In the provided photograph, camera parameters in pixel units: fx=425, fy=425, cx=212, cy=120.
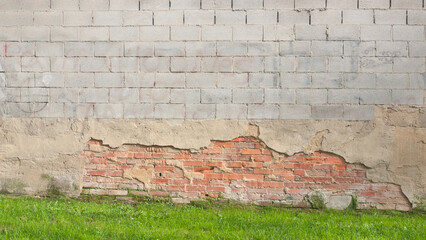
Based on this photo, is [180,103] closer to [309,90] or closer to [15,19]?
[309,90]

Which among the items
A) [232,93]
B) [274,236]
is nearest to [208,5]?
[232,93]

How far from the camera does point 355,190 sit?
5.24 m

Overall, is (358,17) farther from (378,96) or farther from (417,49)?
(378,96)

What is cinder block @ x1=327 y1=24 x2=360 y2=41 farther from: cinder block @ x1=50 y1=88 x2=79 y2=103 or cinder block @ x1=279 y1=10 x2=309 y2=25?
cinder block @ x1=50 y1=88 x2=79 y2=103

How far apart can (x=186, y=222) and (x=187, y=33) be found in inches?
92.3

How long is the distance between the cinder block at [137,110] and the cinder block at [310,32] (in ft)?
6.82

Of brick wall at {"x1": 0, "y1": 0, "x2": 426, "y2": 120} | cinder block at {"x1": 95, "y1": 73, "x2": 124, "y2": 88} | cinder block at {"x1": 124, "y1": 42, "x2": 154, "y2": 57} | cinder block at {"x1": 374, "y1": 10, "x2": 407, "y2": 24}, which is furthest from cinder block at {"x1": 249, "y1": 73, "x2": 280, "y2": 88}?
cinder block at {"x1": 95, "y1": 73, "x2": 124, "y2": 88}

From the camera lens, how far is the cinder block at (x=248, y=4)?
5.32m

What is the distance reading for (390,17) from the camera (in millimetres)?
5230

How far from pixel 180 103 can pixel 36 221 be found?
2.12 metres

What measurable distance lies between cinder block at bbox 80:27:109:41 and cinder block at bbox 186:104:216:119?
1406 millimetres

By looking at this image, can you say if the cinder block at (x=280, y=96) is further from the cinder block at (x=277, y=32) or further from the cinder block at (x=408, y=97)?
the cinder block at (x=408, y=97)

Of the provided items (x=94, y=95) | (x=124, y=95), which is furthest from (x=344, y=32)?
(x=94, y=95)

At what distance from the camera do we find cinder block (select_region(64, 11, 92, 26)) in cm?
545
